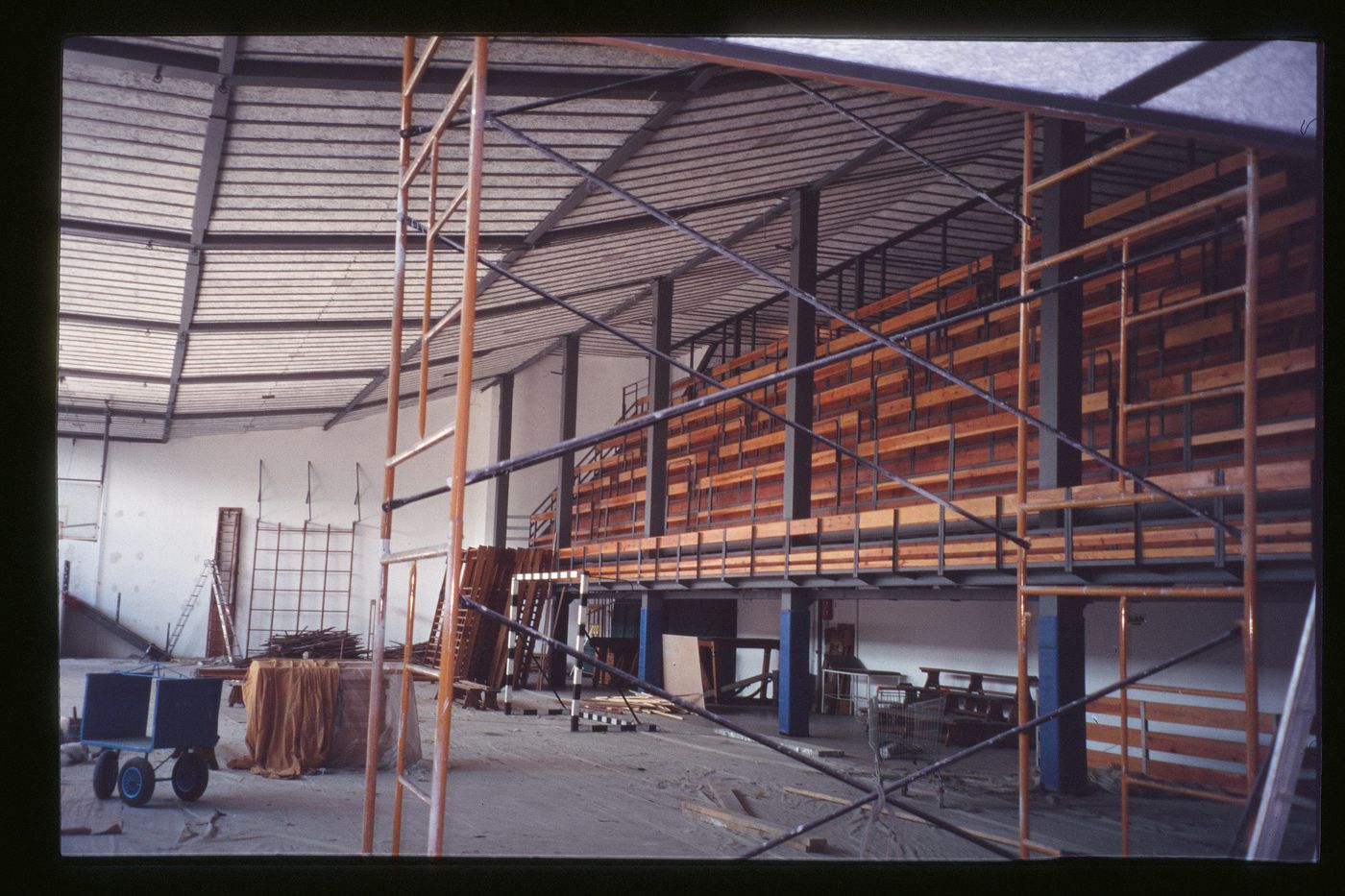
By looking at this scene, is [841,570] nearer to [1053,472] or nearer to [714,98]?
[1053,472]

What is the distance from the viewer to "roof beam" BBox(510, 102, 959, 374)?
41.3 ft

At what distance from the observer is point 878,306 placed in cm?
1886

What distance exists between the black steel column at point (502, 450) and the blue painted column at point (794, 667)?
1388 cm

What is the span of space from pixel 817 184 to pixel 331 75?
7.90 meters

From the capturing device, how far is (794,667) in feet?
45.7

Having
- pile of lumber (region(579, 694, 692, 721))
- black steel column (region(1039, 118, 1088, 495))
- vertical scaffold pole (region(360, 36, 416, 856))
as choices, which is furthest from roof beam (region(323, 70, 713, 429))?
pile of lumber (region(579, 694, 692, 721))

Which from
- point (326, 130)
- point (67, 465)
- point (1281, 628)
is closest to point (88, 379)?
point (67, 465)

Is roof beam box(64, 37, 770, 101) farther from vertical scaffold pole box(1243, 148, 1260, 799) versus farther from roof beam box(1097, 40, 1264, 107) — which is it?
vertical scaffold pole box(1243, 148, 1260, 799)

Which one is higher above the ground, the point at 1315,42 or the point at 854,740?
the point at 1315,42

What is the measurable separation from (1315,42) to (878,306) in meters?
13.8

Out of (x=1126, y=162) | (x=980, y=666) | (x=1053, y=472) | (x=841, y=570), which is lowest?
(x=980, y=666)

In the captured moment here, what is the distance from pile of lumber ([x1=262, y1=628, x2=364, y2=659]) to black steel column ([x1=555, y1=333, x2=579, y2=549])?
644 centimetres

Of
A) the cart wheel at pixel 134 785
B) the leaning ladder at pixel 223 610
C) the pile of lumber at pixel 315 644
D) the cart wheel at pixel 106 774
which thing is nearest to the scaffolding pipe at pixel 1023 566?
the cart wheel at pixel 134 785

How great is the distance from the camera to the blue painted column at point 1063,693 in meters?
9.75
